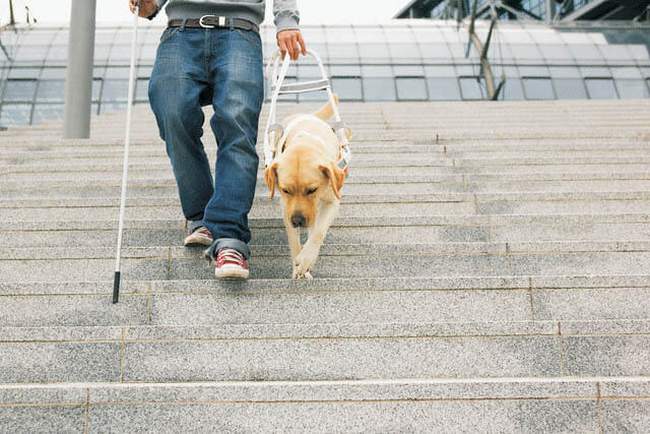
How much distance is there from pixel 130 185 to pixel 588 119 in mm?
8540

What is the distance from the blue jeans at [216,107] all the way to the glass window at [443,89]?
26655 millimetres

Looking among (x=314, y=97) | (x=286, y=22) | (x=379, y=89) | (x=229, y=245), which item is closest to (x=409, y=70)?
(x=379, y=89)

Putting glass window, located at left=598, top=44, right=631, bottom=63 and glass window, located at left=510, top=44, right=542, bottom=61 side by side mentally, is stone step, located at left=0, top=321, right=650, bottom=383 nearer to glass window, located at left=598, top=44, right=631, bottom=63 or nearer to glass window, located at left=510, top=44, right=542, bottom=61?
glass window, located at left=510, top=44, right=542, bottom=61

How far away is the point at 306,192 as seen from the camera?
390 cm

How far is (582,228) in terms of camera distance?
4723 mm

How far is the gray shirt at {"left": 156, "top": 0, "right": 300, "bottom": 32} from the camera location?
13.2 ft

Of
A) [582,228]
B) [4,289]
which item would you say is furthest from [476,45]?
[4,289]

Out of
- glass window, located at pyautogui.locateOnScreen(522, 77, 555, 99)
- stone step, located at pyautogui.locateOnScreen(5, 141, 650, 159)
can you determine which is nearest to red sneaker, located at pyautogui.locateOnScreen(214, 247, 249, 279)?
stone step, located at pyautogui.locateOnScreen(5, 141, 650, 159)

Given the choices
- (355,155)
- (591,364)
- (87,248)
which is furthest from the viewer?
(355,155)

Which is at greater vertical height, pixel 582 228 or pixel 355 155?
pixel 582 228

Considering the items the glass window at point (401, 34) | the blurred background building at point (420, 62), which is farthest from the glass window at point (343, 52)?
the glass window at point (401, 34)

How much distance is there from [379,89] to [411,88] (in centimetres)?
155

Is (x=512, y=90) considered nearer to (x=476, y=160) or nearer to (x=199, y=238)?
(x=476, y=160)

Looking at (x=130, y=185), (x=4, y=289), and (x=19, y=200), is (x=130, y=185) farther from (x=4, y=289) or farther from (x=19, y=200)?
(x=4, y=289)
